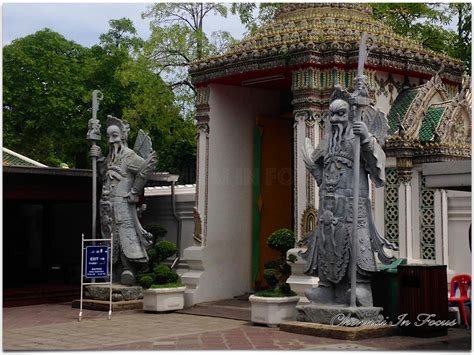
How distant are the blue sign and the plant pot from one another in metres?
0.89

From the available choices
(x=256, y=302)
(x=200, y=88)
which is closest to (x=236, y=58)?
(x=200, y=88)

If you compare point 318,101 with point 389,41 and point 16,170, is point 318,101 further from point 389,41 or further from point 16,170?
point 16,170

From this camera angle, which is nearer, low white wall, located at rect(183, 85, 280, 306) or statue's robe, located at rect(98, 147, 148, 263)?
statue's robe, located at rect(98, 147, 148, 263)

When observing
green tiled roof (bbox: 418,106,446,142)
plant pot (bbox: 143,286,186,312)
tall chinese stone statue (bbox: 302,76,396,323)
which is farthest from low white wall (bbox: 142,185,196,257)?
tall chinese stone statue (bbox: 302,76,396,323)

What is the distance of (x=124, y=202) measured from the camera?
561 inches

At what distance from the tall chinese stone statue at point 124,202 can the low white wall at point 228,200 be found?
0.95 meters

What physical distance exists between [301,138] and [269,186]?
2380 mm

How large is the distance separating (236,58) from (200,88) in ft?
3.75

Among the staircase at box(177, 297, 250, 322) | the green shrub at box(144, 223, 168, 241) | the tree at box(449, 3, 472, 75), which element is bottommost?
the staircase at box(177, 297, 250, 322)

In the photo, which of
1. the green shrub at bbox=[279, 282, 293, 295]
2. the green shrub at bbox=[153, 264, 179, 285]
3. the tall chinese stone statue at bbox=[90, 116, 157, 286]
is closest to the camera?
the green shrub at bbox=[279, 282, 293, 295]

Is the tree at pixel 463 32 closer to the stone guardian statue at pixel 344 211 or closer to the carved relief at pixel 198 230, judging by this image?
the carved relief at pixel 198 230

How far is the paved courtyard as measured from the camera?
9.69 metres

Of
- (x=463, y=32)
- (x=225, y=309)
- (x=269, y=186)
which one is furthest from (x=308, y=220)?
(x=463, y=32)

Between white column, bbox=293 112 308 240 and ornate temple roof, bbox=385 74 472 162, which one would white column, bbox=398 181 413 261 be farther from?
white column, bbox=293 112 308 240
